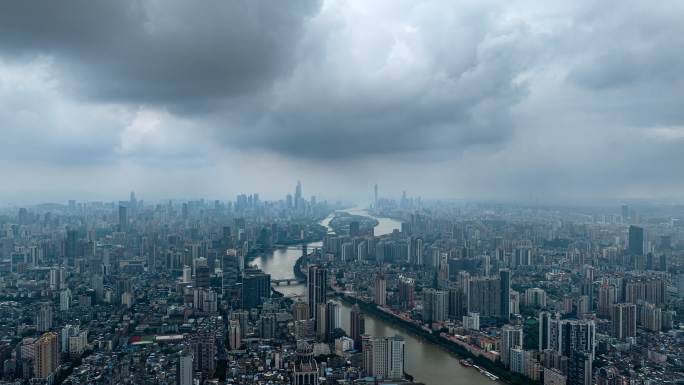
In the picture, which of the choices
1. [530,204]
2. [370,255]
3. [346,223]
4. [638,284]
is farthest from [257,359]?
[346,223]

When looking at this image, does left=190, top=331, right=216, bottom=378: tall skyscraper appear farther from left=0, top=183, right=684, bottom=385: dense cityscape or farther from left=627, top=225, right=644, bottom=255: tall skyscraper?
left=627, top=225, right=644, bottom=255: tall skyscraper

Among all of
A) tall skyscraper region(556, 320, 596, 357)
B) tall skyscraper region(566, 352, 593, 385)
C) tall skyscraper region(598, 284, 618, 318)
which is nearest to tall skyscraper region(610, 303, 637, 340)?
tall skyscraper region(598, 284, 618, 318)

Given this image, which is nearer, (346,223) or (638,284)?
(638,284)

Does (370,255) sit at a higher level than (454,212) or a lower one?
lower

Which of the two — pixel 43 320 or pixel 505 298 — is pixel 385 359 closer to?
pixel 505 298

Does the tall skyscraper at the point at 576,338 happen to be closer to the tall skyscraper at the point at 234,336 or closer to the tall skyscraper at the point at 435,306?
the tall skyscraper at the point at 435,306

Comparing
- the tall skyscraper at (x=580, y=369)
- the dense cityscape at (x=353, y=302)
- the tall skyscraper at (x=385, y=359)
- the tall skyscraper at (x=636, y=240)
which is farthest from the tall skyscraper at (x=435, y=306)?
the tall skyscraper at (x=636, y=240)

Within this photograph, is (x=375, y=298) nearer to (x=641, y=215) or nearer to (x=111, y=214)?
(x=641, y=215)
